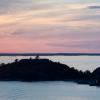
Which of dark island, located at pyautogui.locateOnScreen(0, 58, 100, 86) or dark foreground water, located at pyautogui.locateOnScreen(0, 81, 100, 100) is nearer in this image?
dark foreground water, located at pyautogui.locateOnScreen(0, 81, 100, 100)

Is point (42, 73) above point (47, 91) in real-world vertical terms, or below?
above

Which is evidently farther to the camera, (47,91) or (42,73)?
(42,73)

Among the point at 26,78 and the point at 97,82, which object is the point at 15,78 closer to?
the point at 26,78

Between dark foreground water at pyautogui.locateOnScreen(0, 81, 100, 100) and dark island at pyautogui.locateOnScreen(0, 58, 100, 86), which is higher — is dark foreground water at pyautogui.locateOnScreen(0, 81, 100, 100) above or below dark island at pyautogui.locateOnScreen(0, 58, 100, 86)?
below

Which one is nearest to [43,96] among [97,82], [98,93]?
[98,93]
